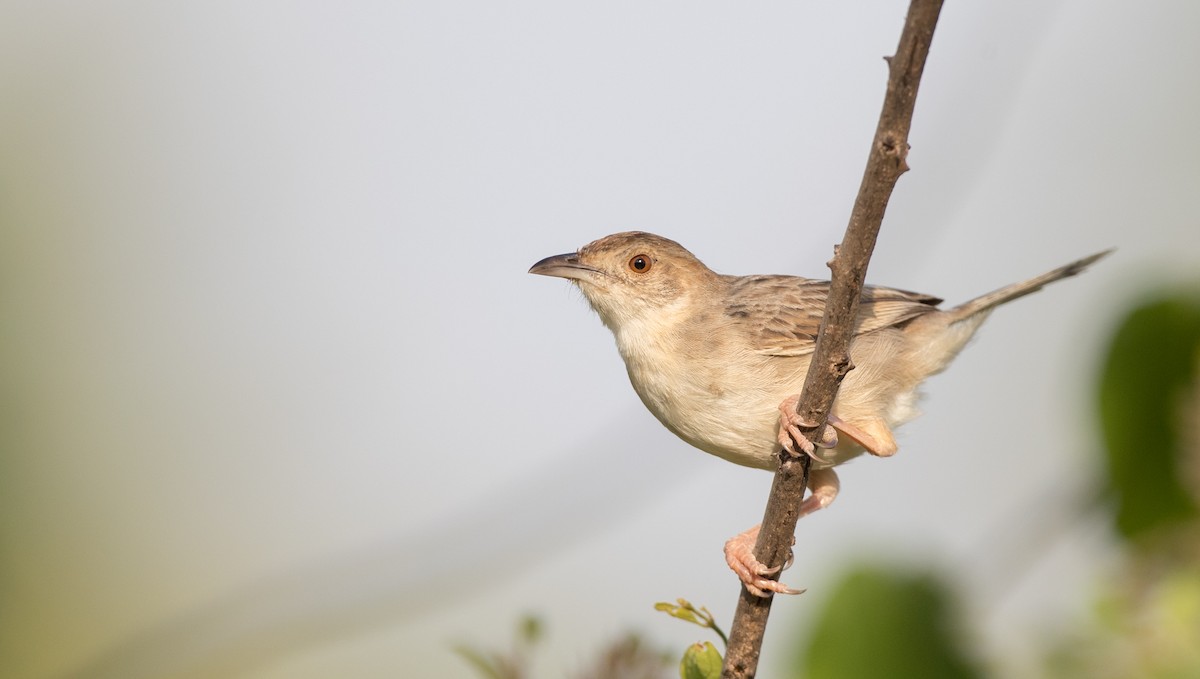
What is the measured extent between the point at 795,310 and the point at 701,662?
2200 mm

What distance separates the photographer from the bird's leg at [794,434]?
3162mm

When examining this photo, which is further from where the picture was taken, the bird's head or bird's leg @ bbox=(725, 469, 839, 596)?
the bird's head

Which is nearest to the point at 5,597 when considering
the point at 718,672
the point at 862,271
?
the point at 718,672

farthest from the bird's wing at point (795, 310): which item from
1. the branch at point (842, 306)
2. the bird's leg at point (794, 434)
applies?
the branch at point (842, 306)

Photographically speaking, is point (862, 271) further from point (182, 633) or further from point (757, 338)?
point (182, 633)

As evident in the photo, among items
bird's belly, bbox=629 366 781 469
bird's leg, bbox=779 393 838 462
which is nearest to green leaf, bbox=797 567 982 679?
bird's leg, bbox=779 393 838 462

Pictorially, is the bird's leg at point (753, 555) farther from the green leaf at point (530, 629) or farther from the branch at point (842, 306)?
the green leaf at point (530, 629)

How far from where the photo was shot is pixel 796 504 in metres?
3.21

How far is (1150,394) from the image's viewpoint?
293 centimetres

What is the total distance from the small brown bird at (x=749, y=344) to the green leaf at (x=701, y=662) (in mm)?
800

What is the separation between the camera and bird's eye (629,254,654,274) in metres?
5.26

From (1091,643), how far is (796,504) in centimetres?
113

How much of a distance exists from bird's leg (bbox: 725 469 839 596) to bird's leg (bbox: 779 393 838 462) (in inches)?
8.2

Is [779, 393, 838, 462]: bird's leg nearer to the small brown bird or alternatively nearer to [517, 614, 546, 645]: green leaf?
the small brown bird
